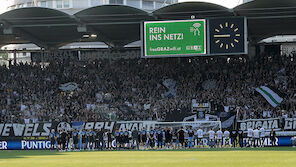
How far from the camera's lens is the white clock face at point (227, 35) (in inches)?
1556

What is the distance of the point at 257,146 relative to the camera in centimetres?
3641

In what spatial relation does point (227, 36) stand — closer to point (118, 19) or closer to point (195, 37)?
point (195, 37)

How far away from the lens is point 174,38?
40.8 metres

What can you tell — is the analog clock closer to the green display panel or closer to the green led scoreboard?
the green led scoreboard

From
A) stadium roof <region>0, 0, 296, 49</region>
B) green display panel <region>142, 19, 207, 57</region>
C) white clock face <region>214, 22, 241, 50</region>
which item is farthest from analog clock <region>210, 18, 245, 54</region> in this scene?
stadium roof <region>0, 0, 296, 49</region>

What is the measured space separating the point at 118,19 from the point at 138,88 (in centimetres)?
688

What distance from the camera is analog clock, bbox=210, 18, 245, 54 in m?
39.5

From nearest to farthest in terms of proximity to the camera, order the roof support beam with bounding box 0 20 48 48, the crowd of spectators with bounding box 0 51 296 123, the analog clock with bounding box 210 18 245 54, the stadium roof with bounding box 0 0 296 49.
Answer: the analog clock with bounding box 210 18 245 54 < the stadium roof with bounding box 0 0 296 49 < the crowd of spectators with bounding box 0 51 296 123 < the roof support beam with bounding box 0 20 48 48

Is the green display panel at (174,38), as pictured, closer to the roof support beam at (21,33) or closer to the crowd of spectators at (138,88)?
the crowd of spectators at (138,88)

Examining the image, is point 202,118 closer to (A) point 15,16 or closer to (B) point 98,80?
(B) point 98,80

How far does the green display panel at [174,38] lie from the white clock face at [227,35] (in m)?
1.00

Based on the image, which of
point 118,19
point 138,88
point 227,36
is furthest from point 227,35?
point 138,88

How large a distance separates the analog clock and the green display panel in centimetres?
71

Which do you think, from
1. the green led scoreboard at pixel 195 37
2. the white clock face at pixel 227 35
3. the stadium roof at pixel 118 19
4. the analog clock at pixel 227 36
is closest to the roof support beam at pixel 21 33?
the stadium roof at pixel 118 19
